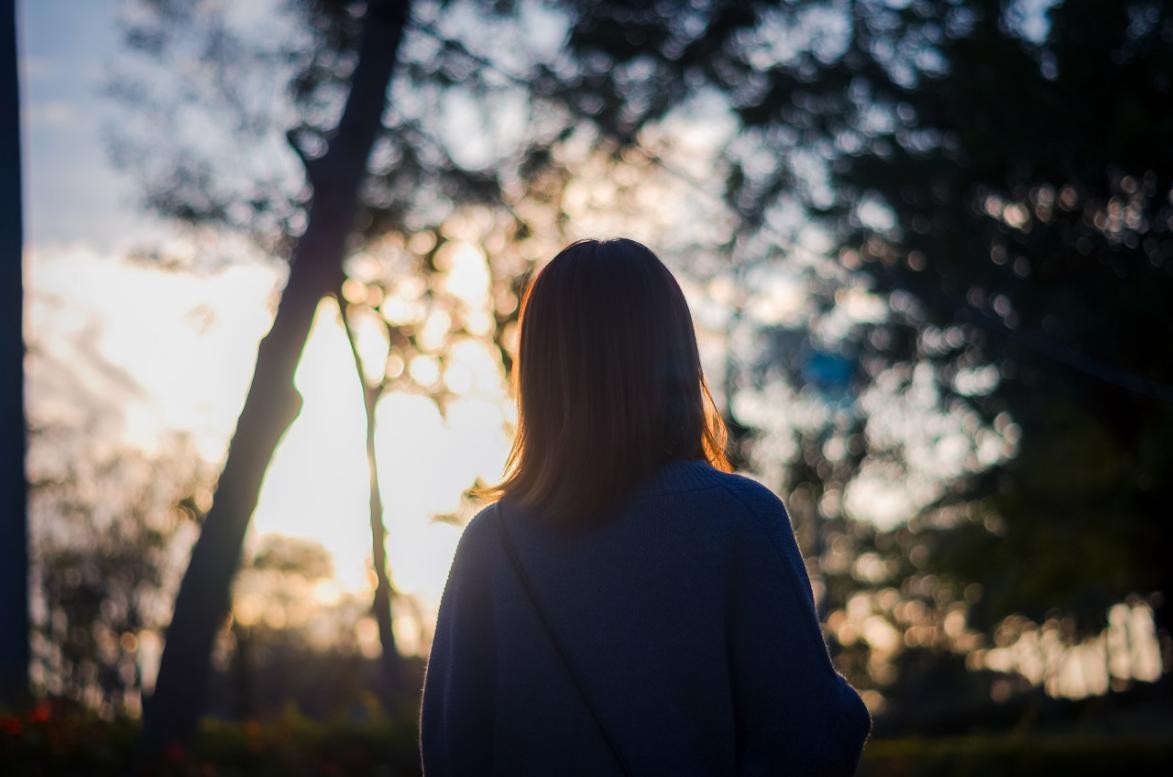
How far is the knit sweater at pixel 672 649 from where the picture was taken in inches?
65.4

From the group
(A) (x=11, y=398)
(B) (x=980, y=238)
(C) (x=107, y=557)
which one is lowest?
(C) (x=107, y=557)

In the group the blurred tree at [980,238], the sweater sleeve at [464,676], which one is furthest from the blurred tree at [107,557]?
the sweater sleeve at [464,676]

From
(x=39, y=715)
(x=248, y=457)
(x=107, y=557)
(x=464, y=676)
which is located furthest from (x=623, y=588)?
(x=107, y=557)

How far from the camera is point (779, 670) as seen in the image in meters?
1.66

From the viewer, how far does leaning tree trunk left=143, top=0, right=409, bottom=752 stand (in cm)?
577

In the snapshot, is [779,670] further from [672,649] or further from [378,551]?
[378,551]

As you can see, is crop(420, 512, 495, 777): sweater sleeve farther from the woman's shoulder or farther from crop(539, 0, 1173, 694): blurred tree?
crop(539, 0, 1173, 694): blurred tree

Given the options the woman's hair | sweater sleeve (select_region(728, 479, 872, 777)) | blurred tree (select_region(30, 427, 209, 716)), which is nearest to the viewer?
sweater sleeve (select_region(728, 479, 872, 777))

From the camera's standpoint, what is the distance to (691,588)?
1702mm

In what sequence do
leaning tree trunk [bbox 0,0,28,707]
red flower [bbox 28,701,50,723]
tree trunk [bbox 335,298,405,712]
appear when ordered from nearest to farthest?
tree trunk [bbox 335,298,405,712] → red flower [bbox 28,701,50,723] → leaning tree trunk [bbox 0,0,28,707]

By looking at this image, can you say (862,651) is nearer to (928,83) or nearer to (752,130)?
(928,83)

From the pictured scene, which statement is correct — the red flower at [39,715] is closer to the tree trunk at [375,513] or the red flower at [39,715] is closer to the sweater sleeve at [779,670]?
the tree trunk at [375,513]

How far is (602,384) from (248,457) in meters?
4.38

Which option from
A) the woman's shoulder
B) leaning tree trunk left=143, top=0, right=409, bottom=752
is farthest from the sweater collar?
leaning tree trunk left=143, top=0, right=409, bottom=752
